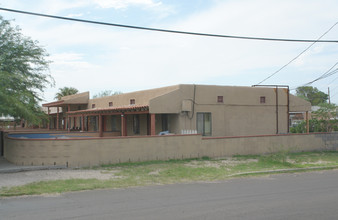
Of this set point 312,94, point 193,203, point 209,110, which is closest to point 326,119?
point 209,110

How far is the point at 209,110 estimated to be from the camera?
22031 mm

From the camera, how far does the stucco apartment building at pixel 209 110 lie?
20766 millimetres

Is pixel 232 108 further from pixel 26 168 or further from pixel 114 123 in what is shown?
pixel 26 168

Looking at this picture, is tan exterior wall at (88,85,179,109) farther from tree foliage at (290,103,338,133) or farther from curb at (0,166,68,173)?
tree foliage at (290,103,338,133)

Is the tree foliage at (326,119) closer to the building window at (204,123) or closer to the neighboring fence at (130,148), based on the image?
the neighboring fence at (130,148)

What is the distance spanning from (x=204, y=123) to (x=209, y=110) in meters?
0.91

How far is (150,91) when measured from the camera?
24.2 m

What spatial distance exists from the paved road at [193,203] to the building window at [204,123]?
33.7 ft

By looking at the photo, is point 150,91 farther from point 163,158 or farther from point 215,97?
point 163,158

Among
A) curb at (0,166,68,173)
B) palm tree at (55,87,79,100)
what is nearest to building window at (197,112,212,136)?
curb at (0,166,68,173)

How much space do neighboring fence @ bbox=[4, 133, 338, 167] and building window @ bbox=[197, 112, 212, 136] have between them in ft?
10.6

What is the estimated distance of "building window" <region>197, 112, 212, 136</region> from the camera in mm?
21875

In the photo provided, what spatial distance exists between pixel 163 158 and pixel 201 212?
372 inches

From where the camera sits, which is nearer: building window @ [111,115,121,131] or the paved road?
the paved road
